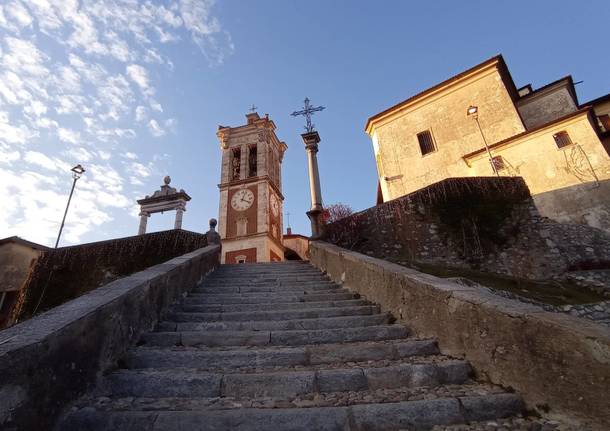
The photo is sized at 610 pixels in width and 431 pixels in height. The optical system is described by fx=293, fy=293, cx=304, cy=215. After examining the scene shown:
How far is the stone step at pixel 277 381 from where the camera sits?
7.92ft

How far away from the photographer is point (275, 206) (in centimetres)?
2391

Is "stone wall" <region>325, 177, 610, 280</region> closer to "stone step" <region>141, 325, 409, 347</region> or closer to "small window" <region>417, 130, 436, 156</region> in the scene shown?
"stone step" <region>141, 325, 409, 347</region>

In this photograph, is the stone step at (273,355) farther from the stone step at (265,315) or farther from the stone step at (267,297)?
the stone step at (267,297)

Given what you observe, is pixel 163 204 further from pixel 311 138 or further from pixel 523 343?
pixel 523 343

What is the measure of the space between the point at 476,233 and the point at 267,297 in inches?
305

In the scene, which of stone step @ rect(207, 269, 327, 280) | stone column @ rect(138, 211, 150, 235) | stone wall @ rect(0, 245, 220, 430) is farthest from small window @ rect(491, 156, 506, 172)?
stone column @ rect(138, 211, 150, 235)

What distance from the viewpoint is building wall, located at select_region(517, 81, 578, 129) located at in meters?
15.7

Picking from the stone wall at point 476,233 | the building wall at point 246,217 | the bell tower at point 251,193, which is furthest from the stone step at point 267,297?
the building wall at point 246,217

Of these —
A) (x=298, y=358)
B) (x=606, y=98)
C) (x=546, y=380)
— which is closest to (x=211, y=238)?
(x=298, y=358)

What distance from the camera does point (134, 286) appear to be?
343 cm

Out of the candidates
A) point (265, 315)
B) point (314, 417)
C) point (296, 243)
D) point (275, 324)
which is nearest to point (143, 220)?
point (296, 243)

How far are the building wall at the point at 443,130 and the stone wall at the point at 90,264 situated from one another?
1165 cm

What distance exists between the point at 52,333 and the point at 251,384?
1.50m

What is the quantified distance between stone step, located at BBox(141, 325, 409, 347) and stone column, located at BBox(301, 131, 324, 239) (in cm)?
640
